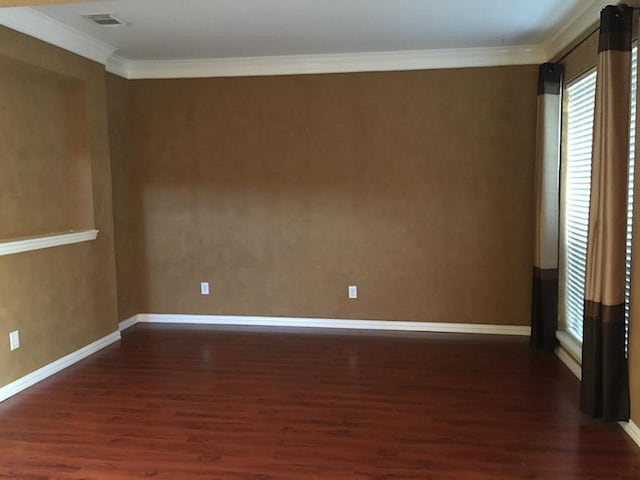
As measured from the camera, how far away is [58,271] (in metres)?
3.88

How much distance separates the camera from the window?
3.59m

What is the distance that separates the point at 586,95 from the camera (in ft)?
11.8

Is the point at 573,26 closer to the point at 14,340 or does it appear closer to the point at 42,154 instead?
Result: the point at 42,154

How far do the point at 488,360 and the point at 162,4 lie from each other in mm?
3466

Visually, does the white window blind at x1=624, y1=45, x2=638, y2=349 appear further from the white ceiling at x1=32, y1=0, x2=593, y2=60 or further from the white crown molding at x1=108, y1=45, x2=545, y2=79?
the white crown molding at x1=108, y1=45, x2=545, y2=79

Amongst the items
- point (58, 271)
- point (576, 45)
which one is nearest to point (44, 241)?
point (58, 271)

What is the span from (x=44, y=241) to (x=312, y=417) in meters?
2.30

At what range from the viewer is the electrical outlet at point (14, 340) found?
3436 mm

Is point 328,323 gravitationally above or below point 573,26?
below

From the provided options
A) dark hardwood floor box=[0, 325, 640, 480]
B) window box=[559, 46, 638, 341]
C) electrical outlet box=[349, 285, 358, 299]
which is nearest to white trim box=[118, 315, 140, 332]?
dark hardwood floor box=[0, 325, 640, 480]

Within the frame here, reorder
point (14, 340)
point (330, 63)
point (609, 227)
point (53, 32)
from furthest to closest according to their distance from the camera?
point (330, 63) < point (53, 32) < point (14, 340) < point (609, 227)

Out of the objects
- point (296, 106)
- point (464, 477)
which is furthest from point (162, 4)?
point (464, 477)

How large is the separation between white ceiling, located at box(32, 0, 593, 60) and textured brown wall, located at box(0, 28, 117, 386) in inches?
12.9

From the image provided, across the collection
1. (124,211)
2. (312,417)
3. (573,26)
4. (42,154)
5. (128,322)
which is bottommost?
(312,417)
